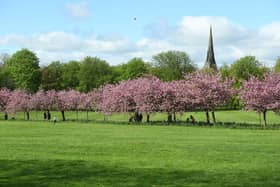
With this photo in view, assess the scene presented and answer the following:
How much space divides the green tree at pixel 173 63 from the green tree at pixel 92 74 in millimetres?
13848

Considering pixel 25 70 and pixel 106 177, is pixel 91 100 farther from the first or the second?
pixel 106 177

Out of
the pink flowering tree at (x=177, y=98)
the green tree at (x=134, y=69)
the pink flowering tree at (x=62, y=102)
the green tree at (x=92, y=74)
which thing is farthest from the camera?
the green tree at (x=92, y=74)

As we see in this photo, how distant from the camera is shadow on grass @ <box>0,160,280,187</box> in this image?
1470 cm

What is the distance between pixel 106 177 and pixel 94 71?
110769 millimetres

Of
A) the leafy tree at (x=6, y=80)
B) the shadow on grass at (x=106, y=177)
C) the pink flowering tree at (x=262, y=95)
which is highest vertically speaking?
the leafy tree at (x=6, y=80)

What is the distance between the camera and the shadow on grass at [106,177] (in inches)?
579

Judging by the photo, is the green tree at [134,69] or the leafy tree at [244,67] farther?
the green tree at [134,69]

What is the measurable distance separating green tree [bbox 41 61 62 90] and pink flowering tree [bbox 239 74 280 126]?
2766 inches

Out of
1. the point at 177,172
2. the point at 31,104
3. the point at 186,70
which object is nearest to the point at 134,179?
the point at 177,172

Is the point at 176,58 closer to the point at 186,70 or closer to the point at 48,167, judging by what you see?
the point at 186,70

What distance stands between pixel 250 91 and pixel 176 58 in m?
59.3

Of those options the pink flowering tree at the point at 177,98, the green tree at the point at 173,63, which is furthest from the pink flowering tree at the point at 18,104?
the green tree at the point at 173,63

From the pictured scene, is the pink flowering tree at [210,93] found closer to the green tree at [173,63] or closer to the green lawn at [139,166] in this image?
the green lawn at [139,166]

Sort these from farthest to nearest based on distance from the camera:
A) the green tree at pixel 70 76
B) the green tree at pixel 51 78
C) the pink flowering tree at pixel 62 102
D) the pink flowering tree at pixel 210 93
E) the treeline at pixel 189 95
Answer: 1. the green tree at pixel 70 76
2. the green tree at pixel 51 78
3. the pink flowering tree at pixel 62 102
4. the pink flowering tree at pixel 210 93
5. the treeline at pixel 189 95
